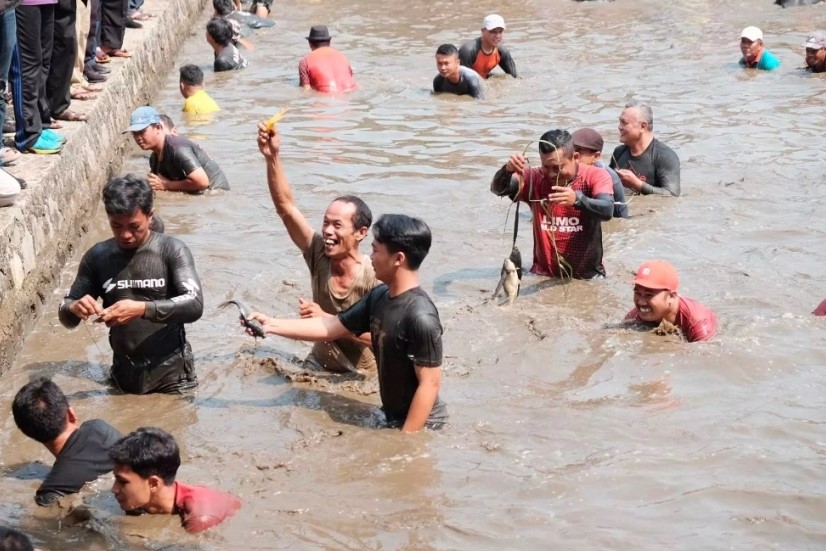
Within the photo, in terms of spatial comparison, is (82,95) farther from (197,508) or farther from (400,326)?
(197,508)

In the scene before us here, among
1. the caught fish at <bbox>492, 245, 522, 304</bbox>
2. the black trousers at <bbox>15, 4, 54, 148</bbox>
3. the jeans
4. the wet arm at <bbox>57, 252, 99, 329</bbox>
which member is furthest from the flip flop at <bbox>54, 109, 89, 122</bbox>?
the wet arm at <bbox>57, 252, 99, 329</bbox>

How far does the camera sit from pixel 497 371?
24.7 feet

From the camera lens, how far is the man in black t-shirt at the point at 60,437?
547 centimetres

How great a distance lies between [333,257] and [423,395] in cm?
113

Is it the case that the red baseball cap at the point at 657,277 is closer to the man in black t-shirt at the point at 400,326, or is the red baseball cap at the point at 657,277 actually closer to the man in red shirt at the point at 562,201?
the man in red shirt at the point at 562,201

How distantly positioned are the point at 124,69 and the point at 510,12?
973 cm

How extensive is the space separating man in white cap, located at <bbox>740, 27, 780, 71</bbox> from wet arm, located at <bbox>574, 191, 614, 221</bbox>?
8.91 meters

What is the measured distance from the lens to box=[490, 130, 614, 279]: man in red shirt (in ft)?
27.3

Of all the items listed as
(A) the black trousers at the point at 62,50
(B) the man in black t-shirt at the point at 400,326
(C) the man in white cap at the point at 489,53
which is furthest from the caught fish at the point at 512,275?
(C) the man in white cap at the point at 489,53

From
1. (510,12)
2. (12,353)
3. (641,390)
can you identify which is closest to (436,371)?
(641,390)

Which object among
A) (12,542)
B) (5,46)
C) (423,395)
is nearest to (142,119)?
(5,46)

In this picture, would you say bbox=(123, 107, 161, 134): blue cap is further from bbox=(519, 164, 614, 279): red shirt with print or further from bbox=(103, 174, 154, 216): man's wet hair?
bbox=(103, 174, 154, 216): man's wet hair

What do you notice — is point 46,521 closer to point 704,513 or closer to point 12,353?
point 12,353

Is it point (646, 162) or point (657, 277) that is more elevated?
point (657, 277)
